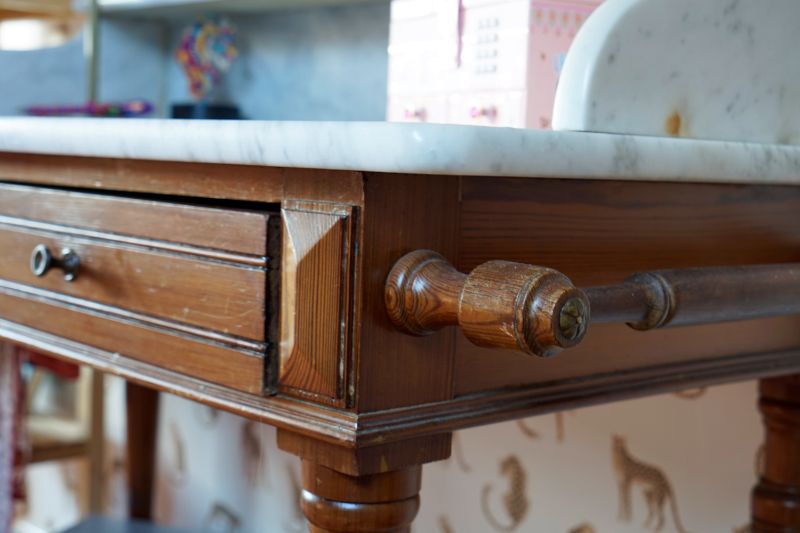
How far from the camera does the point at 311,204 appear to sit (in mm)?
588

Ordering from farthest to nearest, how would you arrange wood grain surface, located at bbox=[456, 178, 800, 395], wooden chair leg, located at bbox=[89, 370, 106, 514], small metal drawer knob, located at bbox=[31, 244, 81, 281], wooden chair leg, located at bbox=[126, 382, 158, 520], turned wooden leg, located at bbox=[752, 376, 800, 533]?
wooden chair leg, located at bbox=[89, 370, 106, 514] < wooden chair leg, located at bbox=[126, 382, 158, 520] < turned wooden leg, located at bbox=[752, 376, 800, 533] < small metal drawer knob, located at bbox=[31, 244, 81, 281] < wood grain surface, located at bbox=[456, 178, 800, 395]

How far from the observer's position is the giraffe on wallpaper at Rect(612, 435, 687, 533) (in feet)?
4.22

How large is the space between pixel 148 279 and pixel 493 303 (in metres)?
0.28

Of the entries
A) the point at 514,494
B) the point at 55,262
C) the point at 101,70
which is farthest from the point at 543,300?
the point at 101,70

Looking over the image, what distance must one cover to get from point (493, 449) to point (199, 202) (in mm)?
914

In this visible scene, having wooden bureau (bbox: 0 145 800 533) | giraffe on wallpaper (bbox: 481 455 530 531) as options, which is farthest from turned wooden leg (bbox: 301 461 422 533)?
giraffe on wallpaper (bbox: 481 455 530 531)

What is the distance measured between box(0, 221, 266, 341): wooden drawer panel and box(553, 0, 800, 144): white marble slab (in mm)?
230

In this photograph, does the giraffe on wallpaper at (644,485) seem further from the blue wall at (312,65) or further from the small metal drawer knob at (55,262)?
the small metal drawer knob at (55,262)

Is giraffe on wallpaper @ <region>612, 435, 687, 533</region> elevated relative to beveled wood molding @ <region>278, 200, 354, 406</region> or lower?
lower

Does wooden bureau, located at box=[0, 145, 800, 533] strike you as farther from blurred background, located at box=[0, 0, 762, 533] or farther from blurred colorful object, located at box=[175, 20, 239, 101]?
blurred colorful object, located at box=[175, 20, 239, 101]

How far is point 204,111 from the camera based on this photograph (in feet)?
5.01

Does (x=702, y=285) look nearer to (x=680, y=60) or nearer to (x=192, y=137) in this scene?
(x=680, y=60)

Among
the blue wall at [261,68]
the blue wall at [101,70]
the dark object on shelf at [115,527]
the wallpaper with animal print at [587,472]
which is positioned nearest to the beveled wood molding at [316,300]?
the wallpaper with animal print at [587,472]

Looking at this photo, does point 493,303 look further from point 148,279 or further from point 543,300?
point 148,279
